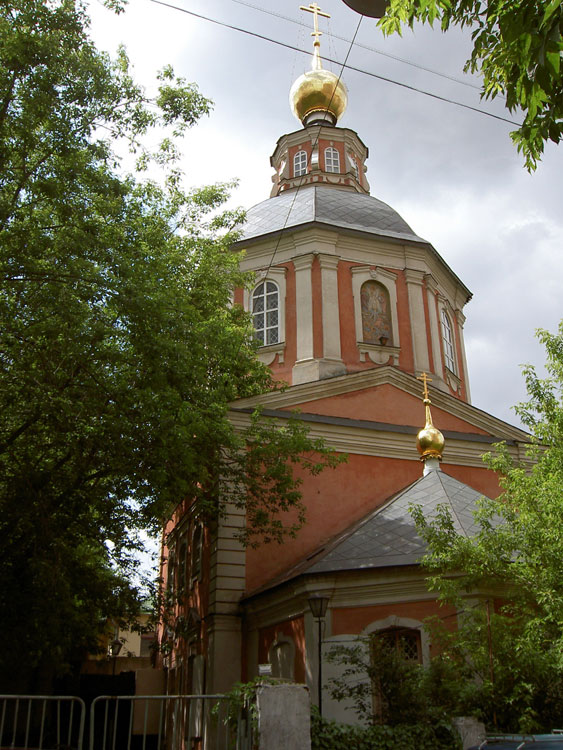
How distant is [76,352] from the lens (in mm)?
10719

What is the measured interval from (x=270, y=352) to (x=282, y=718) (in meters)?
13.2

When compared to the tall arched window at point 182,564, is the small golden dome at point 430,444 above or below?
above

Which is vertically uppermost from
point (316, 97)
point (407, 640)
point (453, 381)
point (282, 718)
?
point (316, 97)

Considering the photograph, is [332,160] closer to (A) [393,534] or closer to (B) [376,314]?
(B) [376,314]

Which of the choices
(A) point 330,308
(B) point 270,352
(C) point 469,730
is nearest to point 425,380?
(A) point 330,308

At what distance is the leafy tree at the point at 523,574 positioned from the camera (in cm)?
810

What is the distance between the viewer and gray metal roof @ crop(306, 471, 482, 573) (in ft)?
40.3

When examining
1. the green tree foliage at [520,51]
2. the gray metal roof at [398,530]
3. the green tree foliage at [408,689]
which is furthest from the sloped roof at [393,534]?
the green tree foliage at [520,51]

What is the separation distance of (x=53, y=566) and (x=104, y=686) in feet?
34.1

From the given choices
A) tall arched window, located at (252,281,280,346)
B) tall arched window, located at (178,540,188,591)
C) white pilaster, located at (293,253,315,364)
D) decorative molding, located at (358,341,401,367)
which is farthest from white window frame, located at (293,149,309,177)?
tall arched window, located at (178,540,188,591)

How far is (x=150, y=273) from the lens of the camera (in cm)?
1157

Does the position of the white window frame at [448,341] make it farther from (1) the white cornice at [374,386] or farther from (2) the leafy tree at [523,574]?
(2) the leafy tree at [523,574]

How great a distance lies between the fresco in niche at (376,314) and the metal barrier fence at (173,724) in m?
9.87

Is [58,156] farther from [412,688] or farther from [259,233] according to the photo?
[259,233]
